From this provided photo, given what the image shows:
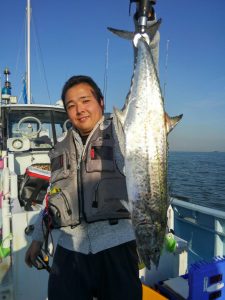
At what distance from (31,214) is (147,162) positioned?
2245mm

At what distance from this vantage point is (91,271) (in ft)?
7.85

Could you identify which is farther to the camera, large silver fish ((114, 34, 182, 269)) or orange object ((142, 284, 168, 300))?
orange object ((142, 284, 168, 300))

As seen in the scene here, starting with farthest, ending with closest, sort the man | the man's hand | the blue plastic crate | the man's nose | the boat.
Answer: the boat → the blue plastic crate → the man's hand → the man's nose → the man

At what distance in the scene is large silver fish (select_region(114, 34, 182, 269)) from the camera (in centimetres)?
194

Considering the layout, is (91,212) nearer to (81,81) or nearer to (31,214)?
(81,81)

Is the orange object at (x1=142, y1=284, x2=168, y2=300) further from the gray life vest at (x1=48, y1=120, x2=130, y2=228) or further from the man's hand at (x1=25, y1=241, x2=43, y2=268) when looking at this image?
the gray life vest at (x1=48, y1=120, x2=130, y2=228)

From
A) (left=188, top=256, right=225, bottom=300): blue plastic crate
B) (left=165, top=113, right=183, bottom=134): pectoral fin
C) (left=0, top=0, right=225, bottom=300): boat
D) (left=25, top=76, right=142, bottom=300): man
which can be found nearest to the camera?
(left=165, top=113, right=183, bottom=134): pectoral fin

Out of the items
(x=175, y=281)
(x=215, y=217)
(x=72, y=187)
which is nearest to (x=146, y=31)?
(x=72, y=187)

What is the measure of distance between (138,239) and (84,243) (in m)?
0.60

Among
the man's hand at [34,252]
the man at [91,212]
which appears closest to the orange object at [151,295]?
the man at [91,212]

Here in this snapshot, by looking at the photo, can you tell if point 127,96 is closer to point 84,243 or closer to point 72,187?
point 72,187

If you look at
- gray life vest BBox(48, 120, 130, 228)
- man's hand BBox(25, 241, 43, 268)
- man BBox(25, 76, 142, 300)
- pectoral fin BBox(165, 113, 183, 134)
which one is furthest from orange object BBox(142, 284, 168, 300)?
pectoral fin BBox(165, 113, 183, 134)

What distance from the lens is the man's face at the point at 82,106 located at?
99.0 inches

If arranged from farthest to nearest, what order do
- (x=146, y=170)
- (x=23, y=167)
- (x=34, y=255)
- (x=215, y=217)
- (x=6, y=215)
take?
(x=23, y=167)
(x=215, y=217)
(x=6, y=215)
(x=34, y=255)
(x=146, y=170)
